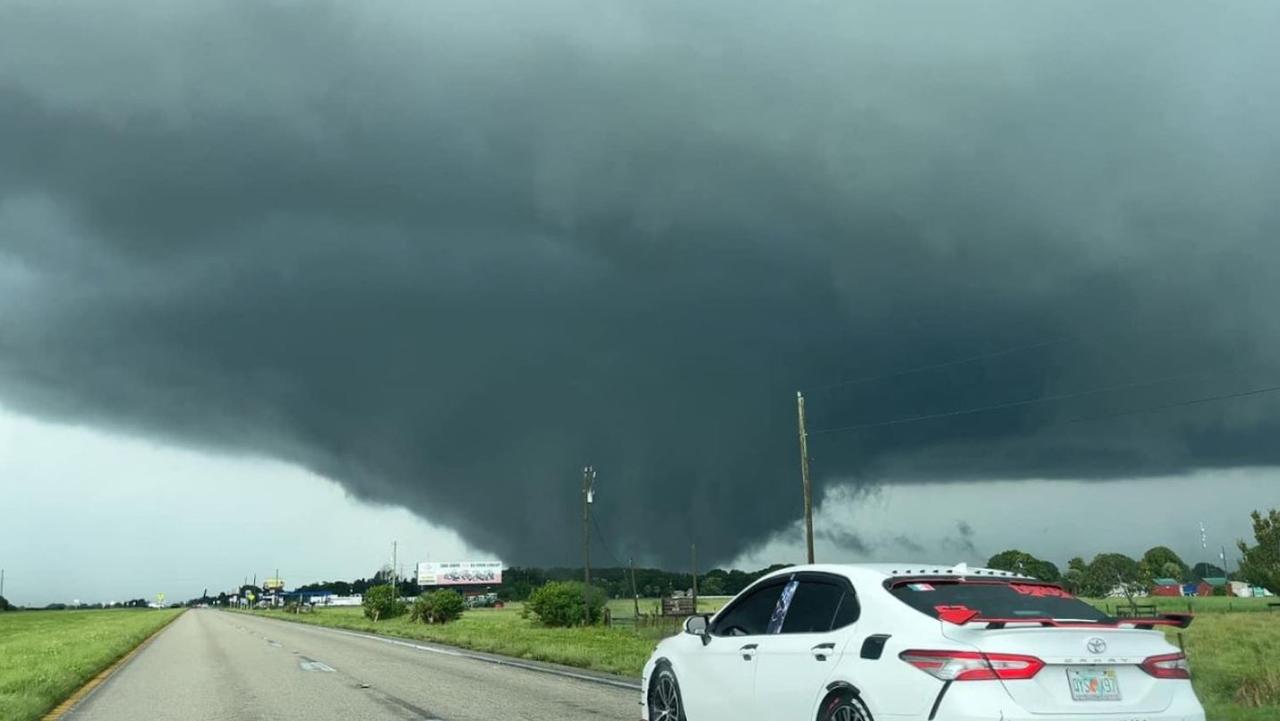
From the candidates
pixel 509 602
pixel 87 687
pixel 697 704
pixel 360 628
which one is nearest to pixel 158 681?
pixel 87 687

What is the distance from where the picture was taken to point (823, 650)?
7055mm

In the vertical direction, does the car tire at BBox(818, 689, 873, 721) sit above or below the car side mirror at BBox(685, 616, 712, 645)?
below

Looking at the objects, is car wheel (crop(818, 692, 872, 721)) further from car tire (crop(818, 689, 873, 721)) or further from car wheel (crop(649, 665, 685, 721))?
car wheel (crop(649, 665, 685, 721))

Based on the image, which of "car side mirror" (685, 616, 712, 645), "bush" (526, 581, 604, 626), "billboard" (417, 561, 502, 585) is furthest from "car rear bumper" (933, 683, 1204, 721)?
"billboard" (417, 561, 502, 585)

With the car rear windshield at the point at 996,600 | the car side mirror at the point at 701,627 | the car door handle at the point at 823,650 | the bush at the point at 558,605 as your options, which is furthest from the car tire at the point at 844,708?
the bush at the point at 558,605

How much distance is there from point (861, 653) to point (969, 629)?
0.78 metres

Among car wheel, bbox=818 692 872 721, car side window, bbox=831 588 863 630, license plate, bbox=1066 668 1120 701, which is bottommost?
car wheel, bbox=818 692 872 721

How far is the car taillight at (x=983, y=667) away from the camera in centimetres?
597

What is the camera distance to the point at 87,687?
20.1 m

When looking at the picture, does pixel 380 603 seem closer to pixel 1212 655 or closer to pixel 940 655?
pixel 1212 655

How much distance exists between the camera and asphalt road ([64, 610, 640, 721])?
13391mm

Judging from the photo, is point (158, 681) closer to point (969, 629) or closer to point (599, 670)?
point (599, 670)

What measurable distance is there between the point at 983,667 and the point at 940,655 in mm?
260

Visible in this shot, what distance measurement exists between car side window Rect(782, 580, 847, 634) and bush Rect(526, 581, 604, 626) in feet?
157
